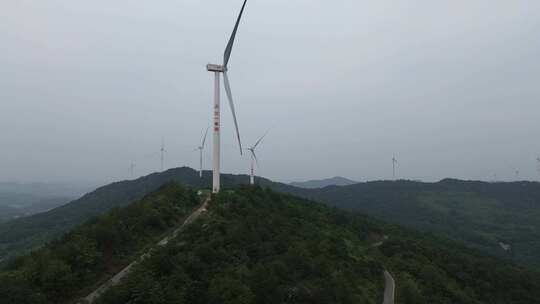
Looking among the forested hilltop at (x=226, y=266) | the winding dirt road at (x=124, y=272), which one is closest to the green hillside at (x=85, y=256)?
the forested hilltop at (x=226, y=266)

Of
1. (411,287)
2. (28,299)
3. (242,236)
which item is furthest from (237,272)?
(411,287)

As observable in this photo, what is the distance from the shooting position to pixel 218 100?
5956 centimetres

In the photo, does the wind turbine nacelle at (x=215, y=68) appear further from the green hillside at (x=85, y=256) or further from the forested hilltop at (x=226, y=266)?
the green hillside at (x=85, y=256)

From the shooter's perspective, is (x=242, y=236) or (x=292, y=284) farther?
(x=242, y=236)

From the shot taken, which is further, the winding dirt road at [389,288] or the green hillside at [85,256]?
the winding dirt road at [389,288]

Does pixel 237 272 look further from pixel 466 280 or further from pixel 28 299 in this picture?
pixel 466 280

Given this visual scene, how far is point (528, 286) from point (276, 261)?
68828 mm

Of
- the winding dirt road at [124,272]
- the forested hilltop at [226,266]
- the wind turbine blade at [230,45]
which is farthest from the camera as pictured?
the wind turbine blade at [230,45]

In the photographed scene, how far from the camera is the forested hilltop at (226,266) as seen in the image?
3000cm

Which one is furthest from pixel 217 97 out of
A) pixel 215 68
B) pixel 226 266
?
pixel 226 266

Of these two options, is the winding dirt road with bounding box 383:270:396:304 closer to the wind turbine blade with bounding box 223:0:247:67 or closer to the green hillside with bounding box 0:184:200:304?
the green hillside with bounding box 0:184:200:304

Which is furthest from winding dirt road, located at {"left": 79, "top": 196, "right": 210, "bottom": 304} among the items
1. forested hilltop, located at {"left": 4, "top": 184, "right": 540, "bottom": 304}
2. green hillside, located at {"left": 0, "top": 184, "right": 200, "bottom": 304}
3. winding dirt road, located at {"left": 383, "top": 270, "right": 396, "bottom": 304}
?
winding dirt road, located at {"left": 383, "top": 270, "right": 396, "bottom": 304}

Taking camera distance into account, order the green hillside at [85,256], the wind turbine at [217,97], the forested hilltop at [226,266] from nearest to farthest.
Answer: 1. the green hillside at [85,256]
2. the forested hilltop at [226,266]
3. the wind turbine at [217,97]

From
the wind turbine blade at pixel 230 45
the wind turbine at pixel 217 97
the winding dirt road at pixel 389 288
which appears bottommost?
the winding dirt road at pixel 389 288
